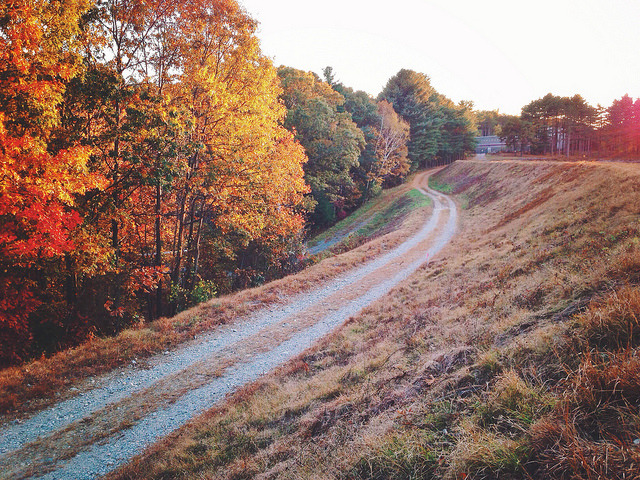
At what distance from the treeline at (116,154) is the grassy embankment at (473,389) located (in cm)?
815

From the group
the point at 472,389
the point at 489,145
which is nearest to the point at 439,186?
the point at 472,389

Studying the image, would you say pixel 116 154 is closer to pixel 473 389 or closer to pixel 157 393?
pixel 157 393

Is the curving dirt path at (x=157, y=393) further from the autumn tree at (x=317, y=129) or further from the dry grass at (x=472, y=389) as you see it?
the autumn tree at (x=317, y=129)

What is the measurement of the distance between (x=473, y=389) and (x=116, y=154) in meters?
14.4

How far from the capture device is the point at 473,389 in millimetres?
5137

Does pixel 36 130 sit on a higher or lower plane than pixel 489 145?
lower

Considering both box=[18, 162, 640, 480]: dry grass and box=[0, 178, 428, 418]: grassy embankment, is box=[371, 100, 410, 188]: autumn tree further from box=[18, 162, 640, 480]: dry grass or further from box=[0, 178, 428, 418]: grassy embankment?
box=[18, 162, 640, 480]: dry grass

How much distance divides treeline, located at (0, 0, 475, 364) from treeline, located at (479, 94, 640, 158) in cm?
5966

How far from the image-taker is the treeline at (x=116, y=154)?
379 inches

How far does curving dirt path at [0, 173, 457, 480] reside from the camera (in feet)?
23.6

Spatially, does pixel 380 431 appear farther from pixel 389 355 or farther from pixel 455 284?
pixel 455 284

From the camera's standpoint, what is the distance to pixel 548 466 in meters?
3.24

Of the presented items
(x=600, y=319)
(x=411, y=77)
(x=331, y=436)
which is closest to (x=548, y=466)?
(x=600, y=319)

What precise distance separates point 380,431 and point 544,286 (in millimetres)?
5600
